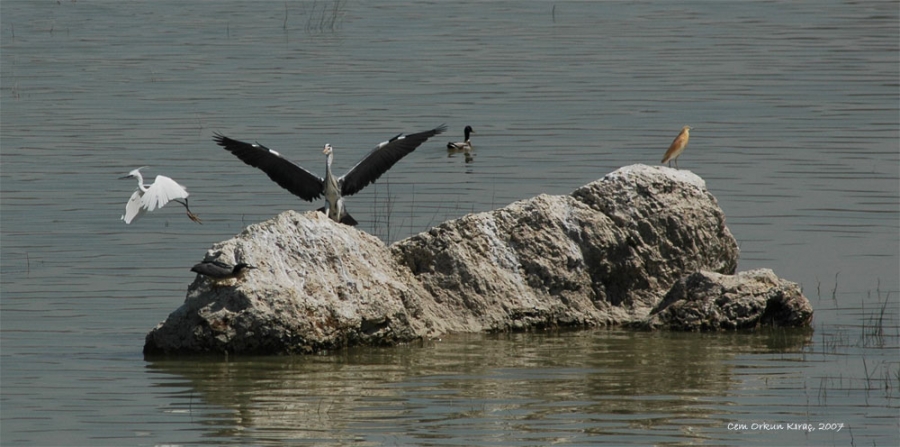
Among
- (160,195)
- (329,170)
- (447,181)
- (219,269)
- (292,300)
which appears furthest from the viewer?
(447,181)

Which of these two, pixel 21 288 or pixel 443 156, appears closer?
pixel 21 288

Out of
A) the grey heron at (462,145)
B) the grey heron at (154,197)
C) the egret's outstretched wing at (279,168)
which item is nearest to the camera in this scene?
the grey heron at (154,197)

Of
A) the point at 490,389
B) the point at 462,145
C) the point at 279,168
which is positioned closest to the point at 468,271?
the point at 490,389

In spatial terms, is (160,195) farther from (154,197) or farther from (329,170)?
(329,170)

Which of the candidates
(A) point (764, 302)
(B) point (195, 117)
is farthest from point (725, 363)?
(B) point (195, 117)

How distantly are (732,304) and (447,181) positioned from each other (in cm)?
747

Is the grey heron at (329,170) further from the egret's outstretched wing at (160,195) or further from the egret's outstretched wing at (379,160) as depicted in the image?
the egret's outstretched wing at (160,195)

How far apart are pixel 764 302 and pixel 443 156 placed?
396 inches

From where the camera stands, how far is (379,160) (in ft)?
42.3

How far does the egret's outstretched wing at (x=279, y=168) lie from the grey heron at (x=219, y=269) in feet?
7.31

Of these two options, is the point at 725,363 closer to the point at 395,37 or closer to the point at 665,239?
the point at 665,239

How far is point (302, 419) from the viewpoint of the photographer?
8.89 m

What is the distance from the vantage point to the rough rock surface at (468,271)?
1038cm

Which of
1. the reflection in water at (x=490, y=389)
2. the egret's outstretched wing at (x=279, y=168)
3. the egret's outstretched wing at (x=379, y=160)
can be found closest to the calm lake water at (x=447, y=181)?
the reflection in water at (x=490, y=389)
